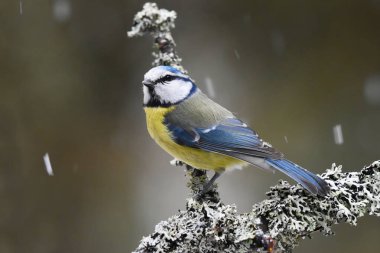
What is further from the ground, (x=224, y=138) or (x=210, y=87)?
(x=210, y=87)

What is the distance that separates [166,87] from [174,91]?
0.06 metres

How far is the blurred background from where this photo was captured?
142 inches

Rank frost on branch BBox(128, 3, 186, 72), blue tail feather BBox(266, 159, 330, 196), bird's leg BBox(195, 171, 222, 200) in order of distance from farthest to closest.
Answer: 1. frost on branch BBox(128, 3, 186, 72)
2. bird's leg BBox(195, 171, 222, 200)
3. blue tail feather BBox(266, 159, 330, 196)

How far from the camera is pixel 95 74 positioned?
3721 millimetres

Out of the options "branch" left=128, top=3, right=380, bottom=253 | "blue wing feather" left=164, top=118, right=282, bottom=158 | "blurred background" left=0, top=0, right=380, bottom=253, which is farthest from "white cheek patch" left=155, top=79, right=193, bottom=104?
"blurred background" left=0, top=0, right=380, bottom=253

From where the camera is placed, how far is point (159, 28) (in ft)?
8.48

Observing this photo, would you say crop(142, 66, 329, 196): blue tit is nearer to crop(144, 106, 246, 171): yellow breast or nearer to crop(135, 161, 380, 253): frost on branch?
crop(144, 106, 246, 171): yellow breast

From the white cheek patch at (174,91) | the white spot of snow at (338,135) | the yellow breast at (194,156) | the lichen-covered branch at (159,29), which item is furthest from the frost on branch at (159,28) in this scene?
the white spot of snow at (338,135)

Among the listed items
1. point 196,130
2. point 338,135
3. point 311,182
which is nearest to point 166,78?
point 196,130

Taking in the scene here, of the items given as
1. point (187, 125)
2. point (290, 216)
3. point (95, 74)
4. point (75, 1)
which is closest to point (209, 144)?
point (187, 125)

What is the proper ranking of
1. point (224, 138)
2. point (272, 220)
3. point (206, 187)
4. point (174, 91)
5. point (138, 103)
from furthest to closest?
point (138, 103) < point (174, 91) < point (224, 138) < point (206, 187) < point (272, 220)

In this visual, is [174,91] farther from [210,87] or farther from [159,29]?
[210,87]

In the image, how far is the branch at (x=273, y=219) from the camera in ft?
5.96

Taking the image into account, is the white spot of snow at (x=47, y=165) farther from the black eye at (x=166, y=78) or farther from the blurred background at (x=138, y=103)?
the black eye at (x=166, y=78)
